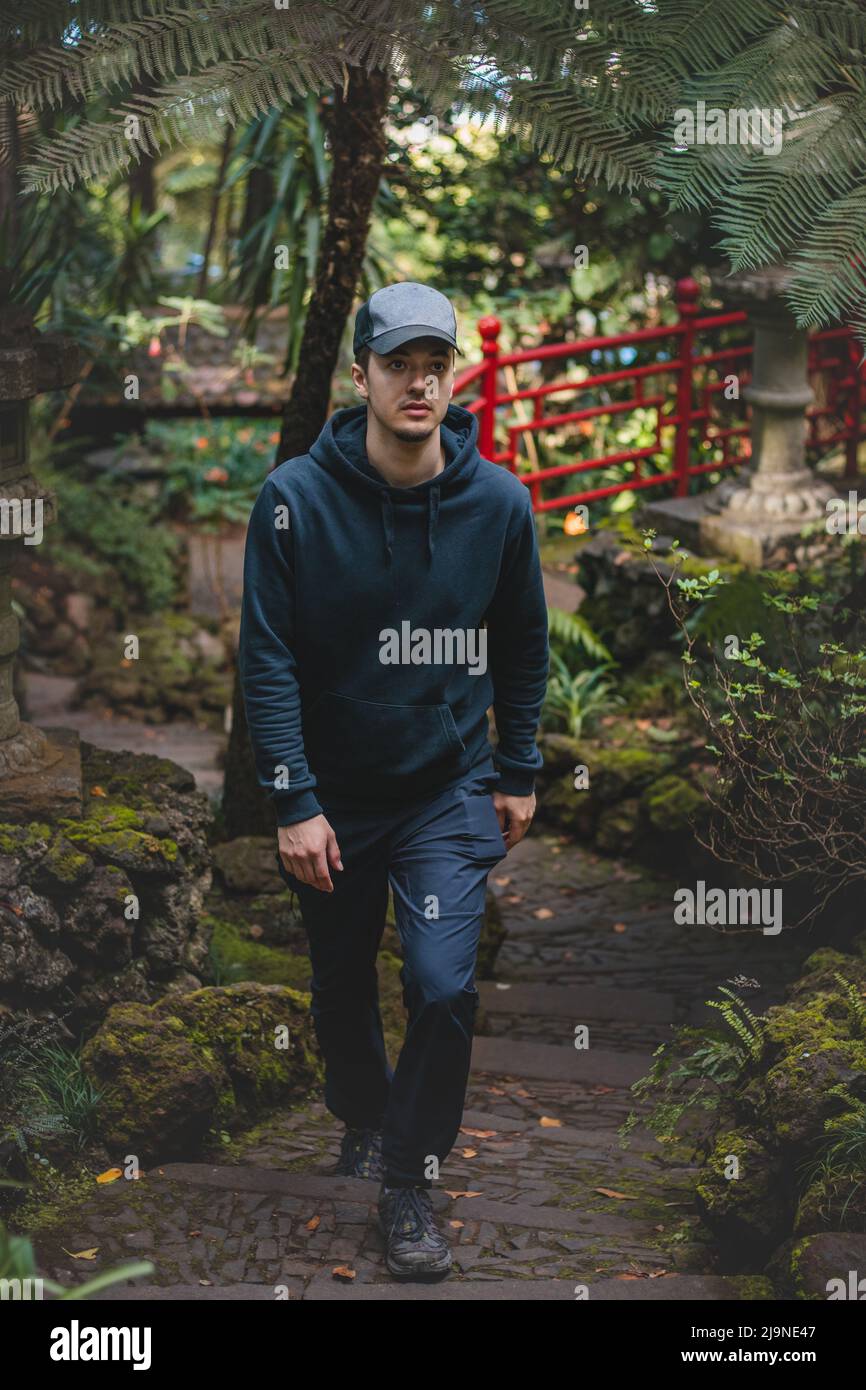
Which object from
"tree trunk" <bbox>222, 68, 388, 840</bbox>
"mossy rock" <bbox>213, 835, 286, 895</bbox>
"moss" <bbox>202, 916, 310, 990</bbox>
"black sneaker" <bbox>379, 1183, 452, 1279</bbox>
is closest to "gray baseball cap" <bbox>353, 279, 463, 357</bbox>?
"black sneaker" <bbox>379, 1183, 452, 1279</bbox>

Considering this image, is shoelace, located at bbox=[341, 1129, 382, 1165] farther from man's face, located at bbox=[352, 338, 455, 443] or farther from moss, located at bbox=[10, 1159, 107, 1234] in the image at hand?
man's face, located at bbox=[352, 338, 455, 443]

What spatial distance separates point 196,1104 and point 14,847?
33.1 inches

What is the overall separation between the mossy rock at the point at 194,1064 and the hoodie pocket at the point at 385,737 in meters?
1.00

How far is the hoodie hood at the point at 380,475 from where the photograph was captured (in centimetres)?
345

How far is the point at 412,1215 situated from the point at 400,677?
1144 millimetres

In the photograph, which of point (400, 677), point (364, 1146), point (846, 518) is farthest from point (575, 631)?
point (400, 677)

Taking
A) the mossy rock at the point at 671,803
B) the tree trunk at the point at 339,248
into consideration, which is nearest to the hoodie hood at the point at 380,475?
the tree trunk at the point at 339,248

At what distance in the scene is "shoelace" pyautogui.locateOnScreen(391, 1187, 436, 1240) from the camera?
3.45m

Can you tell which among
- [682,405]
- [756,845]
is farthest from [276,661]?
[682,405]

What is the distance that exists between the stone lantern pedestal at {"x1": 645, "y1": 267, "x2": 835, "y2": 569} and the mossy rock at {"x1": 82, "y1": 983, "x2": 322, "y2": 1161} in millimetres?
4047

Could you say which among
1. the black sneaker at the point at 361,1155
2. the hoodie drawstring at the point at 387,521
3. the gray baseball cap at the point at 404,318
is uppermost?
the gray baseball cap at the point at 404,318

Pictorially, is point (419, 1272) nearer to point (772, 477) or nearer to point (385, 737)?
point (385, 737)

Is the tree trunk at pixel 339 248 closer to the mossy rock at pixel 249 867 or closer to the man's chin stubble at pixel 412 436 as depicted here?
the mossy rock at pixel 249 867
